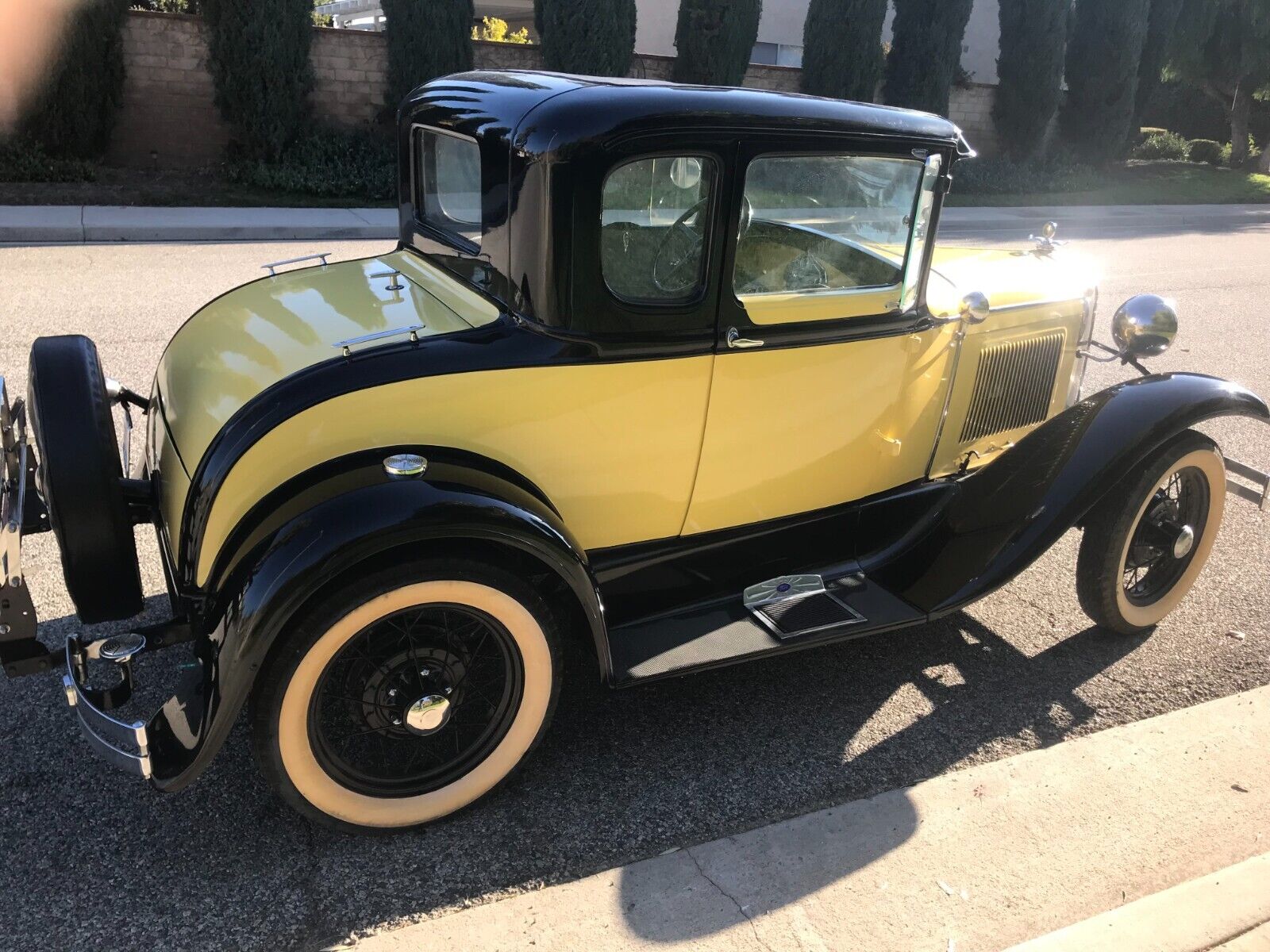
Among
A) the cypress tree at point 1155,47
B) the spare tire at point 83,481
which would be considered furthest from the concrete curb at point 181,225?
the cypress tree at point 1155,47

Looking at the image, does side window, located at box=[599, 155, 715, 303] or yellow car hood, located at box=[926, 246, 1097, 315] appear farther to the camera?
yellow car hood, located at box=[926, 246, 1097, 315]

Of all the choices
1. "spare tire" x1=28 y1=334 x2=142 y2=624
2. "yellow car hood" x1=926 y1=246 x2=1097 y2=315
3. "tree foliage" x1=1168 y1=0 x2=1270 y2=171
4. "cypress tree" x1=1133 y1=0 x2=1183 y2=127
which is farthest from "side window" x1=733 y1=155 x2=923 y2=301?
"tree foliage" x1=1168 y1=0 x2=1270 y2=171

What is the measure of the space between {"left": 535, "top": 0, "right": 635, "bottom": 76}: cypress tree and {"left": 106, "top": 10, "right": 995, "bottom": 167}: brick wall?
3.31 feet

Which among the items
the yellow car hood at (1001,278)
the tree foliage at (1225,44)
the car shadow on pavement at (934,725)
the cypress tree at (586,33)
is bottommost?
the car shadow on pavement at (934,725)

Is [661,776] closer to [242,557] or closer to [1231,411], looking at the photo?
[242,557]

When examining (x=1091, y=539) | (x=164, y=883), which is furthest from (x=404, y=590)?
(x=1091, y=539)

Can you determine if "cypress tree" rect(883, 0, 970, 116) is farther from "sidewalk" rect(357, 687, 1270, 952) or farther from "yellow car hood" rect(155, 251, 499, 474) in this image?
"sidewalk" rect(357, 687, 1270, 952)

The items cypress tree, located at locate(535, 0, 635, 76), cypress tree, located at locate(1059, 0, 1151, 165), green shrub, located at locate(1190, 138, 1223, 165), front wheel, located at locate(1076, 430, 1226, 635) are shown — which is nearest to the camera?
front wheel, located at locate(1076, 430, 1226, 635)

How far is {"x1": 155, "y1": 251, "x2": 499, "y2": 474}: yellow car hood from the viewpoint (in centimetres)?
248

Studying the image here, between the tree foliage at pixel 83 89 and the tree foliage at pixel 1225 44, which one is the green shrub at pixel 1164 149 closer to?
the tree foliage at pixel 1225 44

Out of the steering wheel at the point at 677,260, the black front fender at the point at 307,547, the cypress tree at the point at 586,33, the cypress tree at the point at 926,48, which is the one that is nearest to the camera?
the black front fender at the point at 307,547

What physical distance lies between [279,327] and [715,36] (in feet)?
47.0

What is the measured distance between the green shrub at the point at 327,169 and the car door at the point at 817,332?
429 inches

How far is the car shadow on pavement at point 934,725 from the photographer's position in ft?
7.64
